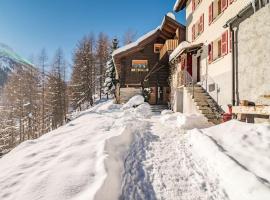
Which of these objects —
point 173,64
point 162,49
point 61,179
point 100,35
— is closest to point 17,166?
point 61,179

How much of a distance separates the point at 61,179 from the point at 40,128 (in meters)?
37.4

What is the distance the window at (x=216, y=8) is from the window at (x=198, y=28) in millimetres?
1674

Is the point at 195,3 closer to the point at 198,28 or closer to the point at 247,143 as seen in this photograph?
the point at 198,28

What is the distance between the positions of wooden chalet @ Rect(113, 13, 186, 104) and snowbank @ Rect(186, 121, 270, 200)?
19.2 meters

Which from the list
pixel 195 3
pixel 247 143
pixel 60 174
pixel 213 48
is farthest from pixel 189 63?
pixel 60 174

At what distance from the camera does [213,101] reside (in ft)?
51.1

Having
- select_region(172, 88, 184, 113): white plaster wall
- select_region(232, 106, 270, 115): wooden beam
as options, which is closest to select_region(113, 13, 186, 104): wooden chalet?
select_region(172, 88, 184, 113): white plaster wall

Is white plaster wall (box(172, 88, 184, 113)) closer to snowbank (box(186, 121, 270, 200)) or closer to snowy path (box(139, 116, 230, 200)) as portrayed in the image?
snowbank (box(186, 121, 270, 200))

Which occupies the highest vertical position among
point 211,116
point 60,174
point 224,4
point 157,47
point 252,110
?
point 157,47

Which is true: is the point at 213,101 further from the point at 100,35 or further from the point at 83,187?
the point at 100,35

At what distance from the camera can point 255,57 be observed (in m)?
10.0

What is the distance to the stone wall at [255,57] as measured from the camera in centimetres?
934

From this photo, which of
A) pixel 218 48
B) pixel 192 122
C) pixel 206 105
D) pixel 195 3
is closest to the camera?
pixel 192 122

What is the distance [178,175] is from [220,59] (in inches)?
415
